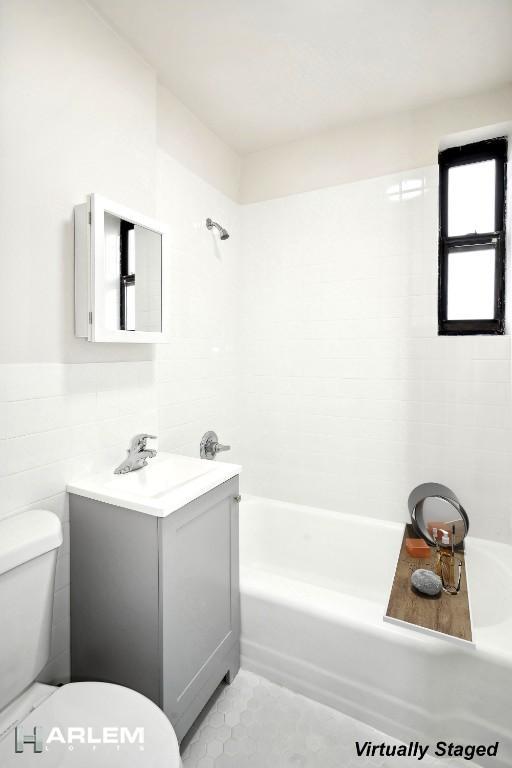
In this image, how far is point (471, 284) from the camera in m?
2.19

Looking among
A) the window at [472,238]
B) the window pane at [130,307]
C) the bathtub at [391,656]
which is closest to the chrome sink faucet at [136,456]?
the window pane at [130,307]

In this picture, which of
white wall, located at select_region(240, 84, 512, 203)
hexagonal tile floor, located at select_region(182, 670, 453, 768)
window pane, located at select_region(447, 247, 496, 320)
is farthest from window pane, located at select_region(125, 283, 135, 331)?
window pane, located at select_region(447, 247, 496, 320)

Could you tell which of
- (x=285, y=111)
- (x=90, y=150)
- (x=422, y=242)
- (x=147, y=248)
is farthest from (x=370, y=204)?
(x=90, y=150)

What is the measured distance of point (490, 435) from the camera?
6.80 ft

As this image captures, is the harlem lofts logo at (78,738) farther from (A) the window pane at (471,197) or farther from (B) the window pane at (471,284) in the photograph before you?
(A) the window pane at (471,197)

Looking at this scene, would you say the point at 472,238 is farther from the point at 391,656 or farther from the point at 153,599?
the point at 153,599

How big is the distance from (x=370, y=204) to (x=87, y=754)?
8.34 feet

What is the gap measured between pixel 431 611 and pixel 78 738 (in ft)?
4.02

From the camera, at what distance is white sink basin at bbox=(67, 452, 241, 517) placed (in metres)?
1.29

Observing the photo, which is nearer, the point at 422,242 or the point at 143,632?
the point at 143,632

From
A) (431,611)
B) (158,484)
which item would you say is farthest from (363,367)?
(158,484)

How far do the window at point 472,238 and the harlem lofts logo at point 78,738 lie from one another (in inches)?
83.9

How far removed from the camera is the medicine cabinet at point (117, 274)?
1.44 meters

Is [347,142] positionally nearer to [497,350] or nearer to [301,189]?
[301,189]
